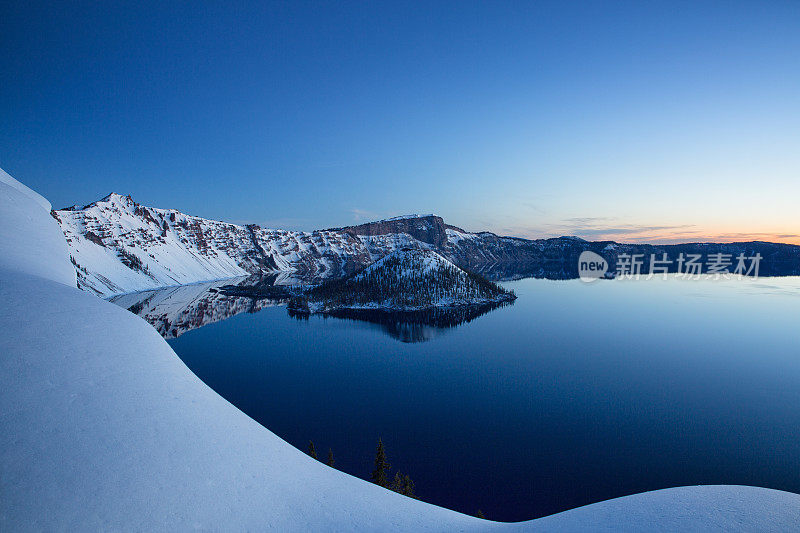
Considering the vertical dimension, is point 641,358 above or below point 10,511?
below

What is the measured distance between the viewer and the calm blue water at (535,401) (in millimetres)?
28312

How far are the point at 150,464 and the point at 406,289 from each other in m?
127

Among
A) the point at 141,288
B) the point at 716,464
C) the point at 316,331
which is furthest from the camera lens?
the point at 141,288

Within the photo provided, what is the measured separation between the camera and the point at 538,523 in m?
8.21

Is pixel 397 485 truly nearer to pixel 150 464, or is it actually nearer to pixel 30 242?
pixel 150 464

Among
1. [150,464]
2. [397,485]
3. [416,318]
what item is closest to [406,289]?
[416,318]

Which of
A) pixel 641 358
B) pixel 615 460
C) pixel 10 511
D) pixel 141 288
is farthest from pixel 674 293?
pixel 141 288

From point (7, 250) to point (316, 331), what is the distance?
74491 mm

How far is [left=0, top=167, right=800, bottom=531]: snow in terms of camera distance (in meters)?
4.98

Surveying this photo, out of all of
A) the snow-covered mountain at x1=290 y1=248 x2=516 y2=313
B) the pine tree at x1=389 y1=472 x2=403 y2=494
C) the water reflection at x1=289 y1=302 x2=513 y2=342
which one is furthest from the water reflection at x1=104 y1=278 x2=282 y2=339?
the pine tree at x1=389 y1=472 x2=403 y2=494

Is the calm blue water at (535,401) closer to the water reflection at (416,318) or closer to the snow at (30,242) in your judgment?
the water reflection at (416,318)

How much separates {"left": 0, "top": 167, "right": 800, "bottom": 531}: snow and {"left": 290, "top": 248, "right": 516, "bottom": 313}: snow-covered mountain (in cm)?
10691

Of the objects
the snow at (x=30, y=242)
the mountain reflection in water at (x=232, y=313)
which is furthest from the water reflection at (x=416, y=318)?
the snow at (x=30, y=242)

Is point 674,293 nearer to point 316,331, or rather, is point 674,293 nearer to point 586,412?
point 586,412
